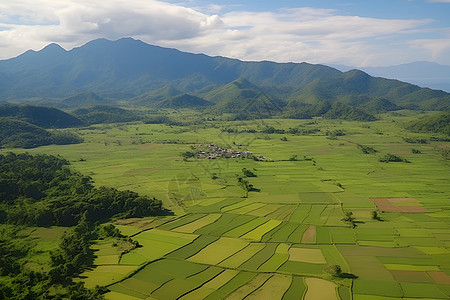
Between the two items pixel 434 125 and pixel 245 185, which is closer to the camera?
pixel 245 185

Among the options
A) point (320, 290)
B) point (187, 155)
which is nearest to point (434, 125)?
point (187, 155)

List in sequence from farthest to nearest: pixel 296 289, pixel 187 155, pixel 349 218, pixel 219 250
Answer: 1. pixel 187 155
2. pixel 349 218
3. pixel 219 250
4. pixel 296 289

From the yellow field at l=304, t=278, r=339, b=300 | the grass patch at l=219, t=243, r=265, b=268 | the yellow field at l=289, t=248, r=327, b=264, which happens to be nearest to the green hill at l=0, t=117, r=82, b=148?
the grass patch at l=219, t=243, r=265, b=268

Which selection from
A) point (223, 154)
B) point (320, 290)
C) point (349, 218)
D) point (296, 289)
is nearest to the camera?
point (320, 290)

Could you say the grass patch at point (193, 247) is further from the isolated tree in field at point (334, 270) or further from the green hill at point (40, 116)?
the green hill at point (40, 116)

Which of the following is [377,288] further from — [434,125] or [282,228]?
[434,125]

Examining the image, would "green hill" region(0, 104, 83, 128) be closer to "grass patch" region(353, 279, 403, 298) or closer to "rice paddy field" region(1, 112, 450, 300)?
"rice paddy field" region(1, 112, 450, 300)
